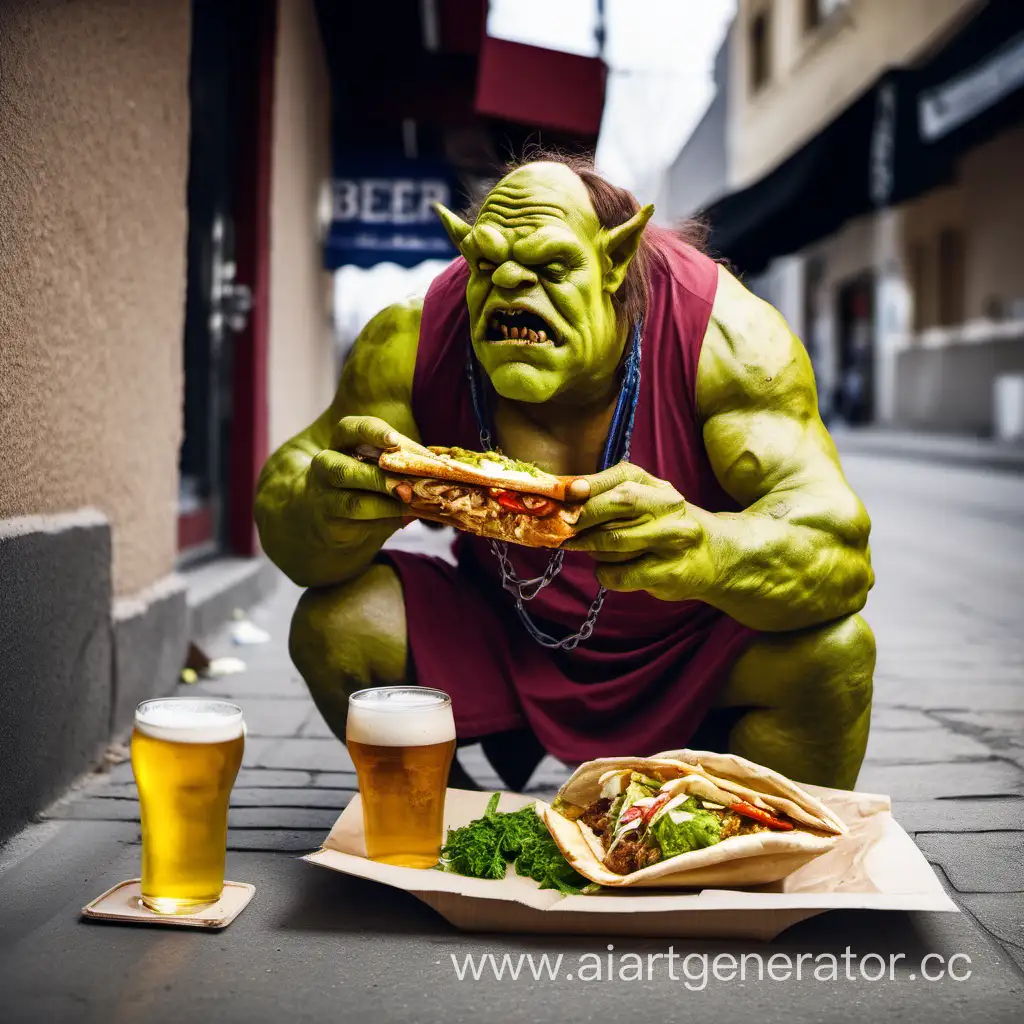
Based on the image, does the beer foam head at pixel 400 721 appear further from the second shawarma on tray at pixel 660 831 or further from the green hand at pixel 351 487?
the green hand at pixel 351 487

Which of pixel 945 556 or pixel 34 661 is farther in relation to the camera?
pixel 945 556

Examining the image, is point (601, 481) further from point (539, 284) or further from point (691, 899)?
point (691, 899)

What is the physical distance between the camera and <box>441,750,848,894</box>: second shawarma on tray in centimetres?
211

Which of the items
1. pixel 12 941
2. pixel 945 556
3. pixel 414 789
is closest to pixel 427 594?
pixel 414 789

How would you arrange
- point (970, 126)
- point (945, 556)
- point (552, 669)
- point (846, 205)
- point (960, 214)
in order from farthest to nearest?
point (960, 214) → point (846, 205) → point (970, 126) → point (945, 556) → point (552, 669)

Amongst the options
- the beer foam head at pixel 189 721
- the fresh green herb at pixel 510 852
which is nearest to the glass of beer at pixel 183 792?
the beer foam head at pixel 189 721

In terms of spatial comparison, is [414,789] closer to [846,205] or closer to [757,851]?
[757,851]

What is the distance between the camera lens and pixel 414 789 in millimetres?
2270

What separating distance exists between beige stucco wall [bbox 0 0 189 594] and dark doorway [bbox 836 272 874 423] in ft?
68.9

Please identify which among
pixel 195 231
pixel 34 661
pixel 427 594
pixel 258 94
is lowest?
pixel 34 661

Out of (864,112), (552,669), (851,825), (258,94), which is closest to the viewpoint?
(851,825)

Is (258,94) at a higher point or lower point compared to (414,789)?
higher

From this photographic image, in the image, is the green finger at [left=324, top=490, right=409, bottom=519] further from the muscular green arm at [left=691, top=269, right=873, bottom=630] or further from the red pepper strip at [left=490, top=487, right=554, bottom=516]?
the muscular green arm at [left=691, top=269, right=873, bottom=630]

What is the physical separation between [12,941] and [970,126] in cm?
873
